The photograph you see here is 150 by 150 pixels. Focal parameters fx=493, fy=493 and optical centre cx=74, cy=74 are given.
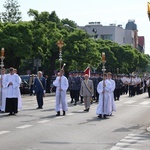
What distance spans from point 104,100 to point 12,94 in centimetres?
372

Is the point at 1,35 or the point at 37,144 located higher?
the point at 1,35

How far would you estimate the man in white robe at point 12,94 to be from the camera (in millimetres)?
19812

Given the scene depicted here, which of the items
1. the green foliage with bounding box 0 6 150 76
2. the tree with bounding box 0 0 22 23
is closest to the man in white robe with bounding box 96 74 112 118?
the green foliage with bounding box 0 6 150 76

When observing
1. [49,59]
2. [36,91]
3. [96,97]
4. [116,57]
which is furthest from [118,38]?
[36,91]

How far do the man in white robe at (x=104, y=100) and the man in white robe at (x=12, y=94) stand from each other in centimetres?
335

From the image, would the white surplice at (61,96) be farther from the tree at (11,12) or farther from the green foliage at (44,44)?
the tree at (11,12)

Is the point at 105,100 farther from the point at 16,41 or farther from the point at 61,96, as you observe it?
the point at 16,41

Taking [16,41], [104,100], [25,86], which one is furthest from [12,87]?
[25,86]

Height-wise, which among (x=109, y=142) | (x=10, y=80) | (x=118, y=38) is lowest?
(x=109, y=142)

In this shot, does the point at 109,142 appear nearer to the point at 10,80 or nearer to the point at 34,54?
the point at 10,80

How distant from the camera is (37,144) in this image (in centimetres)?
1148

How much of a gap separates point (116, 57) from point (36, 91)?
64516 mm

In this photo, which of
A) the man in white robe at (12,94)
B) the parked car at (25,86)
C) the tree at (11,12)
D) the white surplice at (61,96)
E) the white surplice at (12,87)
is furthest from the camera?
the tree at (11,12)

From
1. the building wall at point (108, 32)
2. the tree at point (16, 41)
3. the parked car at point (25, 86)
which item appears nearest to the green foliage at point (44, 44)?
the tree at point (16, 41)
